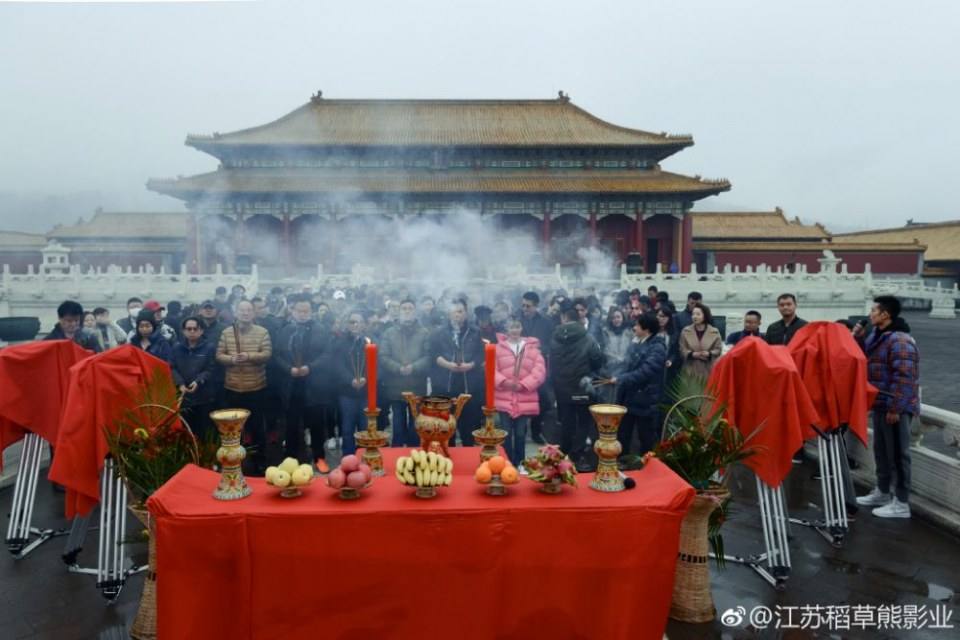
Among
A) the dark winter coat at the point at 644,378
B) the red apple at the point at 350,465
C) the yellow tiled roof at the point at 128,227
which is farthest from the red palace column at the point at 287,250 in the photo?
the red apple at the point at 350,465

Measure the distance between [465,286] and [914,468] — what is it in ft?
42.1

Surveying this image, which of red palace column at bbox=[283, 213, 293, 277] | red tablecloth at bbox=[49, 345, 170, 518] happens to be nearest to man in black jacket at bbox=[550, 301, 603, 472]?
red tablecloth at bbox=[49, 345, 170, 518]

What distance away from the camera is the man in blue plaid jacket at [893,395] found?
191 inches

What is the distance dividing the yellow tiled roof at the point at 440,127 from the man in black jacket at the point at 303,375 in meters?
20.3

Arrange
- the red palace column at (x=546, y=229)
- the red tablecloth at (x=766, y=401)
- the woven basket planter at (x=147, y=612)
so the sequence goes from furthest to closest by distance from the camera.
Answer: the red palace column at (x=546, y=229) → the red tablecloth at (x=766, y=401) → the woven basket planter at (x=147, y=612)

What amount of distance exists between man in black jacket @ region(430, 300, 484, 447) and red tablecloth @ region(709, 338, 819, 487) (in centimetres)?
260

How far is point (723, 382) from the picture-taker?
13.2 feet

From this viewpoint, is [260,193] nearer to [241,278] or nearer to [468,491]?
[241,278]

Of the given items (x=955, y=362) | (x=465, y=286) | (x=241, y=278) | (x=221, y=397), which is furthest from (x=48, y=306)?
(x=955, y=362)

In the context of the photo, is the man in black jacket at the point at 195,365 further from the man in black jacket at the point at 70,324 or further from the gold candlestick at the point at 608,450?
the gold candlestick at the point at 608,450

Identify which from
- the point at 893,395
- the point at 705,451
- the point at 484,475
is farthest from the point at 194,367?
the point at 893,395

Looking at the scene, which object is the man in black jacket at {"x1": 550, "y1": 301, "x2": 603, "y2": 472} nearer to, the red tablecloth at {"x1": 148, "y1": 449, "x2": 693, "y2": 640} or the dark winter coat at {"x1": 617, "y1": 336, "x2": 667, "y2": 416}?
the dark winter coat at {"x1": 617, "y1": 336, "x2": 667, "y2": 416}

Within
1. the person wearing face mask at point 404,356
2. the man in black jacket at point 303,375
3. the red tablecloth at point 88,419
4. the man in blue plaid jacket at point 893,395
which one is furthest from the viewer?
the man in black jacket at point 303,375

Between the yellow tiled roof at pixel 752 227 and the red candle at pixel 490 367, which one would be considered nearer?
the red candle at pixel 490 367
